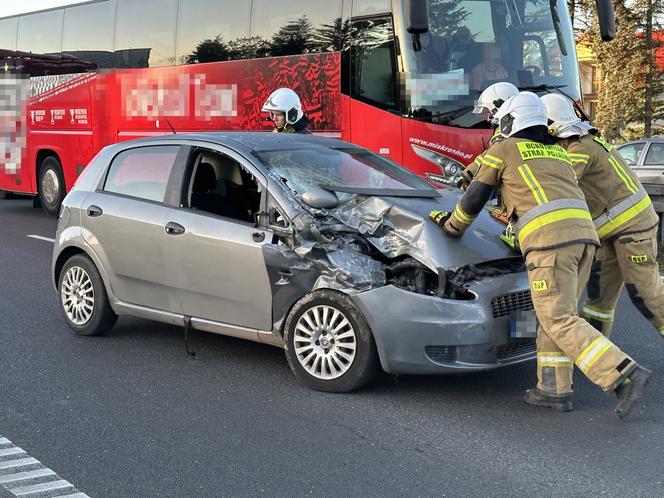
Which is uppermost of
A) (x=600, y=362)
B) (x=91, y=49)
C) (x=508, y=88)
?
(x=91, y=49)

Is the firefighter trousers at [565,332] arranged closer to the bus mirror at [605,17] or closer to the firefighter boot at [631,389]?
the firefighter boot at [631,389]

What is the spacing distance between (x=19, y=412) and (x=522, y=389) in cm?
293

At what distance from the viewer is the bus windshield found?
9672 millimetres

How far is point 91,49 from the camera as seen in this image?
1480 cm

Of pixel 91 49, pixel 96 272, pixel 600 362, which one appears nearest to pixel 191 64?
pixel 91 49

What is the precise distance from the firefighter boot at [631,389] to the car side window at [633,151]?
1473 centimetres

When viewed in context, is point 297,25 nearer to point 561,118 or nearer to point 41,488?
point 561,118

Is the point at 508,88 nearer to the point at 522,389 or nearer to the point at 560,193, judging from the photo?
the point at 560,193

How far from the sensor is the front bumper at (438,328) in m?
4.72

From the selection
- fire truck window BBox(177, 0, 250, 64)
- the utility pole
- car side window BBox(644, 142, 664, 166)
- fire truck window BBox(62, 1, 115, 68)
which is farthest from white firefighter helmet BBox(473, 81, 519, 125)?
the utility pole

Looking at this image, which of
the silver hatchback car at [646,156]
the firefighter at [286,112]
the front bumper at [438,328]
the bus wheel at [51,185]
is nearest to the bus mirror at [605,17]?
the firefighter at [286,112]

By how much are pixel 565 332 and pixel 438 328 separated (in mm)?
682

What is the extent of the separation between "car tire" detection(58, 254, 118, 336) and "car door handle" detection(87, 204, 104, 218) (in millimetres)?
337

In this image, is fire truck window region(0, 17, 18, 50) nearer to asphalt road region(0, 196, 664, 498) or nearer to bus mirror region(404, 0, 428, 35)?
bus mirror region(404, 0, 428, 35)
